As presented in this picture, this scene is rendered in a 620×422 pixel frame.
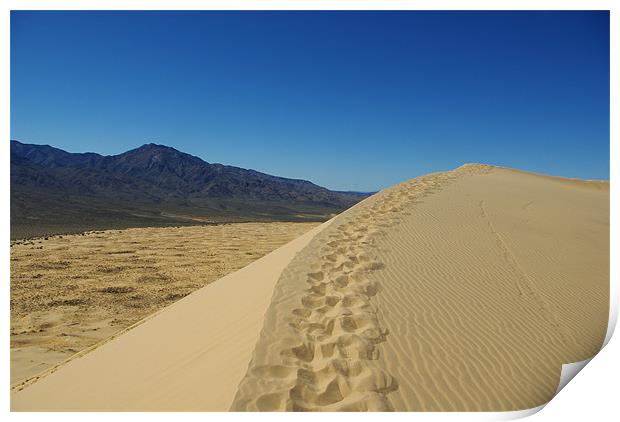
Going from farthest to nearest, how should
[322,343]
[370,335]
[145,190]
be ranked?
[145,190] < [370,335] < [322,343]

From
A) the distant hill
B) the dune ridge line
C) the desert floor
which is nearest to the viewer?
the dune ridge line

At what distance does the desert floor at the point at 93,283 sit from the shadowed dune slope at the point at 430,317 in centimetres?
356

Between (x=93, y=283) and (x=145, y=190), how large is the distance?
86.9 meters

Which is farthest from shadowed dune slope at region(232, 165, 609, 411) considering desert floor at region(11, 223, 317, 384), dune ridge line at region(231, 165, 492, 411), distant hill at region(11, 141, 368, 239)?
distant hill at region(11, 141, 368, 239)

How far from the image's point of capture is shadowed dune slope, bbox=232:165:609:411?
3512 mm

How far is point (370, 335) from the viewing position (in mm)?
4180

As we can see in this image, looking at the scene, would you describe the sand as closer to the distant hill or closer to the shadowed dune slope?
the shadowed dune slope

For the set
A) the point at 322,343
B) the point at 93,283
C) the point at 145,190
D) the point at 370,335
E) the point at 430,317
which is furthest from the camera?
the point at 145,190

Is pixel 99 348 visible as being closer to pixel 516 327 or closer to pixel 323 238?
pixel 323 238

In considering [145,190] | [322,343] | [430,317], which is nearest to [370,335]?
[322,343]

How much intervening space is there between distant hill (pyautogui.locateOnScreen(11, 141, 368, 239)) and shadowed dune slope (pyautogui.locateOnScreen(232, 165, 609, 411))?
84.2 ft

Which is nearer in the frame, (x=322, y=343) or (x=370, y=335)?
(x=322, y=343)

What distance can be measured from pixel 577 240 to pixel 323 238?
212 inches

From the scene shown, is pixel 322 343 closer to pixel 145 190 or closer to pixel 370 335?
pixel 370 335
